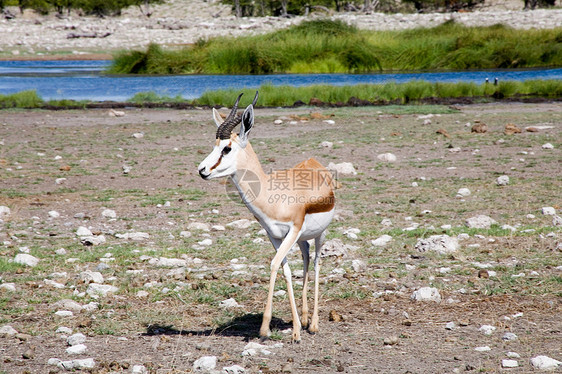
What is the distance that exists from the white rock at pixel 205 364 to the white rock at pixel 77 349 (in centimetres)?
95

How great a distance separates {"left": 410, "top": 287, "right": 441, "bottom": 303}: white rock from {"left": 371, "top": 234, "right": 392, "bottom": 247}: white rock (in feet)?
5.40

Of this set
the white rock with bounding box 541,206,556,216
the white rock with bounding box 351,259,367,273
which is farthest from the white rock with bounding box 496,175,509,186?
the white rock with bounding box 351,259,367,273

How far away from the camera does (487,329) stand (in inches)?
219

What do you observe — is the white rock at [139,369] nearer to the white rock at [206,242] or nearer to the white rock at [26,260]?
the white rock at [26,260]

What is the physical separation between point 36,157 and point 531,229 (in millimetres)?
10638

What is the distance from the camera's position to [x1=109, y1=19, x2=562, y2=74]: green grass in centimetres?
4012

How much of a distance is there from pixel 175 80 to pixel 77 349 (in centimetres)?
3260

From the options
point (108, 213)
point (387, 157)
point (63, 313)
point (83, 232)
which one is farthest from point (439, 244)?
point (387, 157)

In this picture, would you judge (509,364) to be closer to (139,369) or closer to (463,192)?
(139,369)

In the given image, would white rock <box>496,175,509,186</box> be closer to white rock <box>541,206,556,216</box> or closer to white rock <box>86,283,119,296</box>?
white rock <box>541,206,556,216</box>

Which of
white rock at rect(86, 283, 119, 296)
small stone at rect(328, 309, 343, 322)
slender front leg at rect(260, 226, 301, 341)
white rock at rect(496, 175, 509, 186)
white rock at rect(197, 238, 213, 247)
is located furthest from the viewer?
white rock at rect(496, 175, 509, 186)

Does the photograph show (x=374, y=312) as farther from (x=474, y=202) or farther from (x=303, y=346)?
(x=474, y=202)

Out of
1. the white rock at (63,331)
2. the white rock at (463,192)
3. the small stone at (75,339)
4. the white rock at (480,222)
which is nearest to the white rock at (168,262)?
the white rock at (63,331)

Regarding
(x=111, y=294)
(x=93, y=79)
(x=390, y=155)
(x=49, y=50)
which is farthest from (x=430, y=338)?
(x=49, y=50)
